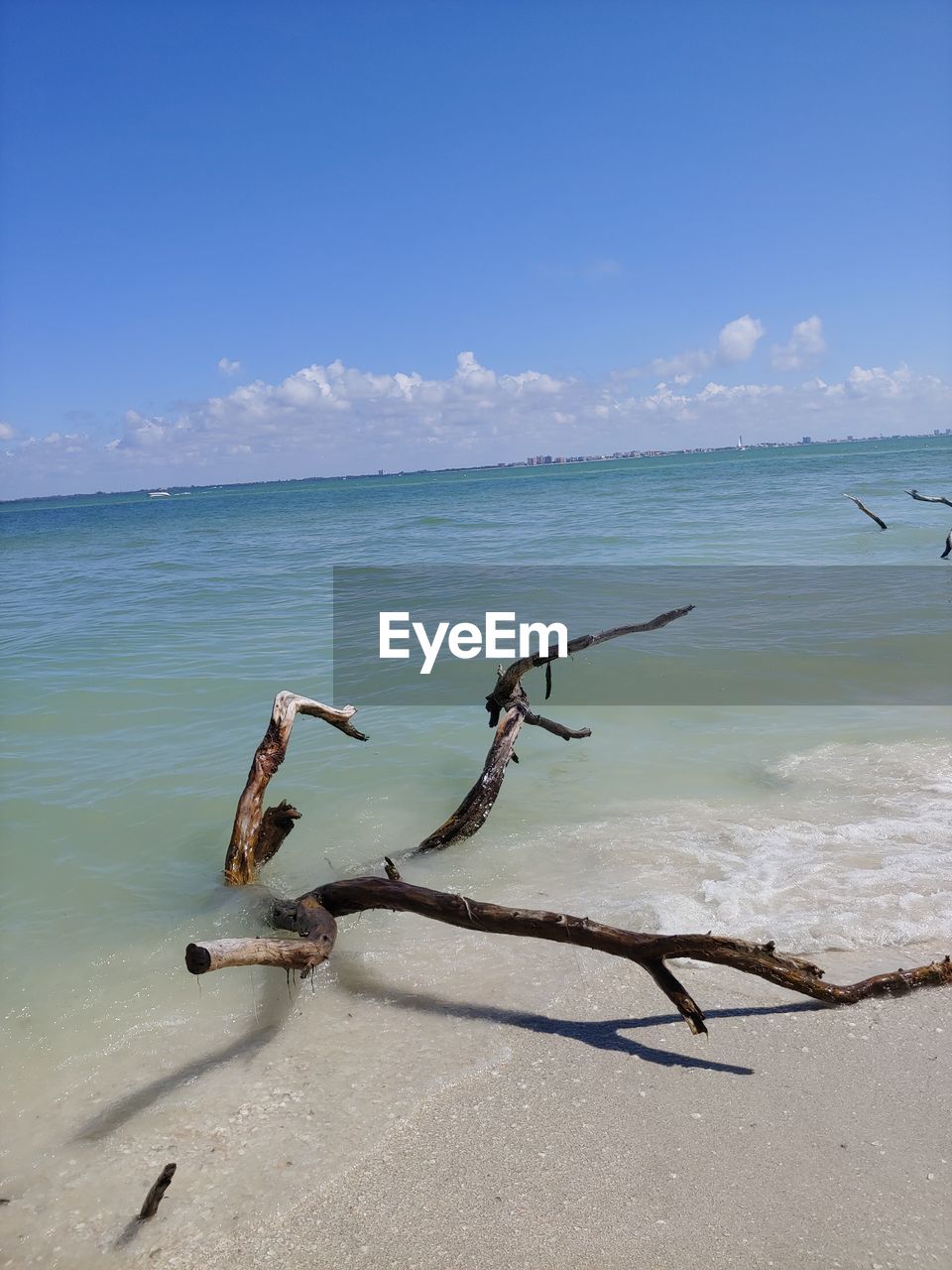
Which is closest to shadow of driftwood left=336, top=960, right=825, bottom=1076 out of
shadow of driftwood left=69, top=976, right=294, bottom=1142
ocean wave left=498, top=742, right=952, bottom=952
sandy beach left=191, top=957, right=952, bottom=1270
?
sandy beach left=191, top=957, right=952, bottom=1270

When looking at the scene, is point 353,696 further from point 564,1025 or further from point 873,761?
point 564,1025

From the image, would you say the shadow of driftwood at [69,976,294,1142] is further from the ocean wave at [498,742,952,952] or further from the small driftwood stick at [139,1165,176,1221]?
the ocean wave at [498,742,952,952]

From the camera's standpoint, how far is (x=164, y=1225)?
280 centimetres

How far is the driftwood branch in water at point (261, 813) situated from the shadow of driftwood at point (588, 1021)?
1569mm

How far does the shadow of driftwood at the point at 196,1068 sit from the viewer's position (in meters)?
3.37

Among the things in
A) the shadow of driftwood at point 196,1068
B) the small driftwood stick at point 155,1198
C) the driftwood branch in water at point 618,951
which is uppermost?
the driftwood branch in water at point 618,951

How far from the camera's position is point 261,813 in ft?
18.5

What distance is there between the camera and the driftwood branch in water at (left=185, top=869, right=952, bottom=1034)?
3402 millimetres

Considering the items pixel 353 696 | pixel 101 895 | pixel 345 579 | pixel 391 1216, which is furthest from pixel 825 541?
pixel 391 1216

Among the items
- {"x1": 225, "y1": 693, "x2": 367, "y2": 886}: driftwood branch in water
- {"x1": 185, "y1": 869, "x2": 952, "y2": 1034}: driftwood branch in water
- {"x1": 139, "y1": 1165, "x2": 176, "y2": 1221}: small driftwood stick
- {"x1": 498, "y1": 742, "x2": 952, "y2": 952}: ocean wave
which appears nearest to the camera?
{"x1": 139, "y1": 1165, "x2": 176, "y2": 1221}: small driftwood stick
